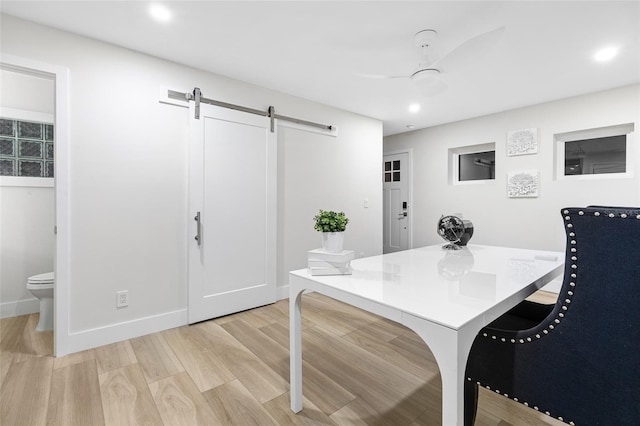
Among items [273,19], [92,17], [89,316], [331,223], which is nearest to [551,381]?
[331,223]

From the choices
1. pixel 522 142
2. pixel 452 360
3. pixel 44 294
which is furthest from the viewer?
pixel 522 142

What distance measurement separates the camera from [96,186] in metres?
2.25

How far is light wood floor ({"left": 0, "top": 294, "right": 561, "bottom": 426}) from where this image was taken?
4.91ft

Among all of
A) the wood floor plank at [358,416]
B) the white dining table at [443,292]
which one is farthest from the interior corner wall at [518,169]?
the wood floor plank at [358,416]

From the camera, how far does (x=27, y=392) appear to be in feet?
5.50

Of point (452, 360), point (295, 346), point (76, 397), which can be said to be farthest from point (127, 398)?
point (452, 360)

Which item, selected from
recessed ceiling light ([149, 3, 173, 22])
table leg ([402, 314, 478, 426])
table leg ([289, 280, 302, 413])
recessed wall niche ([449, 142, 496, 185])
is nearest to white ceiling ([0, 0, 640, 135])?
recessed ceiling light ([149, 3, 173, 22])

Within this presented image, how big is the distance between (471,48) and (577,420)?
2.31 metres

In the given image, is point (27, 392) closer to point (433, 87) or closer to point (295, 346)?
point (295, 346)

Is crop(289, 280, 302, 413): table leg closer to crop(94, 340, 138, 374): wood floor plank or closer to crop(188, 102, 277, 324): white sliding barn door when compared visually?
crop(94, 340, 138, 374): wood floor plank

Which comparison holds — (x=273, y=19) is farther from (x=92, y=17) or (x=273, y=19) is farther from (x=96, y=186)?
(x=96, y=186)

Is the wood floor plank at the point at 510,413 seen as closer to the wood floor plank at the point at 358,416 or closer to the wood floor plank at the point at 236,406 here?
the wood floor plank at the point at 358,416

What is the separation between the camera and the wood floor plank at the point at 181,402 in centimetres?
147

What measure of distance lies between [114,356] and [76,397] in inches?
18.5
